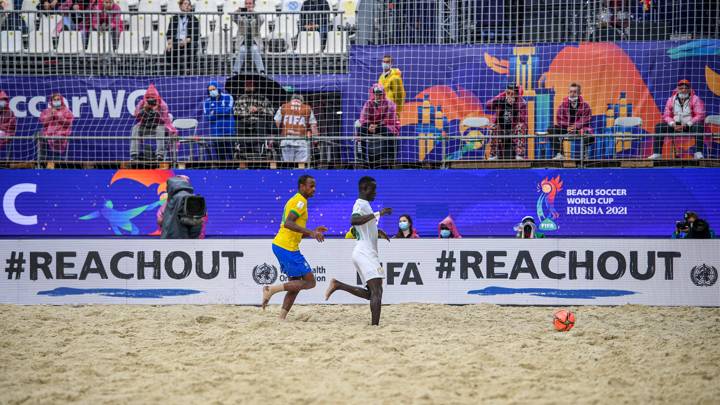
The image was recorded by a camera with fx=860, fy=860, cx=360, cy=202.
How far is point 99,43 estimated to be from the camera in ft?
55.1

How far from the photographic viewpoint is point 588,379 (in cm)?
689

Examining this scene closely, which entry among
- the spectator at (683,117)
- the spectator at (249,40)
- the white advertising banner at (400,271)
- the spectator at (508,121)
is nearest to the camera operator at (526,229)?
the spectator at (508,121)

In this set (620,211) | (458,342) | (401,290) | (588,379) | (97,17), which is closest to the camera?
(588,379)

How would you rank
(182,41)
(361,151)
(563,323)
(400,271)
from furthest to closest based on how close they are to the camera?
(182,41)
(361,151)
(400,271)
(563,323)

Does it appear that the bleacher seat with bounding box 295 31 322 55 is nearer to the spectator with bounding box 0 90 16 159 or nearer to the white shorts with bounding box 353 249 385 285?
the spectator with bounding box 0 90 16 159

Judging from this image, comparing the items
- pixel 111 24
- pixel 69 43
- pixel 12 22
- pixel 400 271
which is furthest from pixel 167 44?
pixel 400 271

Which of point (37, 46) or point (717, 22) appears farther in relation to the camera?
point (37, 46)

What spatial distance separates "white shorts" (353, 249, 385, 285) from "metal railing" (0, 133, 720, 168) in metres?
4.96

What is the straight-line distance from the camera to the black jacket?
1296 cm

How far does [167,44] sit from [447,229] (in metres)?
6.57

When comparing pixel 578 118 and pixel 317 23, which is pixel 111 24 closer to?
→ pixel 317 23

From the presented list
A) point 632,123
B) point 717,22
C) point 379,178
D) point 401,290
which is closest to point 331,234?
point 379,178

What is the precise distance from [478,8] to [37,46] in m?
8.69

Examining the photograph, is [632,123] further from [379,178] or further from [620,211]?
[379,178]
